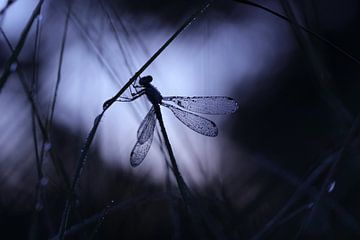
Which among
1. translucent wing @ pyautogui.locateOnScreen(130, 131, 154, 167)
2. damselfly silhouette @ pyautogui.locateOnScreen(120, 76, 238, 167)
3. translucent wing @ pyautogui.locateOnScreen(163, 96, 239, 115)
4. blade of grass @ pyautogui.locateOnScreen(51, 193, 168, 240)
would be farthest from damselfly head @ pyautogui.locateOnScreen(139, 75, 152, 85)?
blade of grass @ pyautogui.locateOnScreen(51, 193, 168, 240)

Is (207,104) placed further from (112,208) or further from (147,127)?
(112,208)

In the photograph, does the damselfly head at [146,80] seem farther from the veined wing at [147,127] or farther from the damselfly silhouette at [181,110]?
the veined wing at [147,127]

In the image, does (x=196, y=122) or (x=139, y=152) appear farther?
(x=196, y=122)

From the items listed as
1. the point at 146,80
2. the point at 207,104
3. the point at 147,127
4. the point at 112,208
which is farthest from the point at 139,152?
the point at 112,208

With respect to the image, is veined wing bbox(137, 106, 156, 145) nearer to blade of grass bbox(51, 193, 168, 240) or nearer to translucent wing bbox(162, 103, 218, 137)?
translucent wing bbox(162, 103, 218, 137)

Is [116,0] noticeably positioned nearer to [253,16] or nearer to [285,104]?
[253,16]

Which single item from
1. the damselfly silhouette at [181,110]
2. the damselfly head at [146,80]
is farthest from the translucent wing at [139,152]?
the damselfly head at [146,80]

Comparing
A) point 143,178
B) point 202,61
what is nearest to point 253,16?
point 202,61
